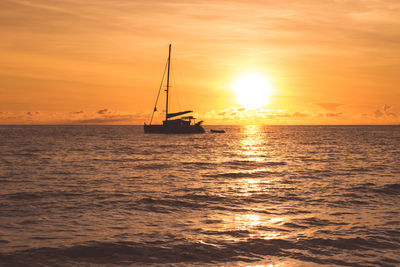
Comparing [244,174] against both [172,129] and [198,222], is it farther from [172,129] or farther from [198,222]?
[172,129]

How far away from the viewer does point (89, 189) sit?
1948cm

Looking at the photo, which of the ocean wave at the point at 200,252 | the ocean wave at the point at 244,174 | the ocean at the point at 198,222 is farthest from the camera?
the ocean wave at the point at 244,174

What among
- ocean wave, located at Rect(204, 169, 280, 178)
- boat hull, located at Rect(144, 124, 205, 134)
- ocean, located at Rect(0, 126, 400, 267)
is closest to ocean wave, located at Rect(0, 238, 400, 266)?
ocean, located at Rect(0, 126, 400, 267)

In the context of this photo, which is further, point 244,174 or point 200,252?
point 244,174

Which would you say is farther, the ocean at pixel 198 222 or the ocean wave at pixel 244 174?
the ocean wave at pixel 244 174

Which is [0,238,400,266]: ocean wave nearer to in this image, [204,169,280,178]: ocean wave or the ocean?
the ocean

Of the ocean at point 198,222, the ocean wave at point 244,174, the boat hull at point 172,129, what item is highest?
the boat hull at point 172,129

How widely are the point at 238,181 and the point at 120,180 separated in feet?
23.9

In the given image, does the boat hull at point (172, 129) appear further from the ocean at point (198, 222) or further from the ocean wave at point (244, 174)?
the ocean at point (198, 222)

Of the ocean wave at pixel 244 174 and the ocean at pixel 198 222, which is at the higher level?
the ocean at pixel 198 222

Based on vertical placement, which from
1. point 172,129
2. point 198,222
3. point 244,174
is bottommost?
point 244,174

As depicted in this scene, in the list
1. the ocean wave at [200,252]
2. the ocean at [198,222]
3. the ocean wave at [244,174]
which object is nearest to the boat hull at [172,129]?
the ocean wave at [244,174]

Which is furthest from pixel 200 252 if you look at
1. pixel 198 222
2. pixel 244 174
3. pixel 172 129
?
pixel 172 129

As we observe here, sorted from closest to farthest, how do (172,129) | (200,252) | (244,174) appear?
1. (200,252)
2. (244,174)
3. (172,129)
